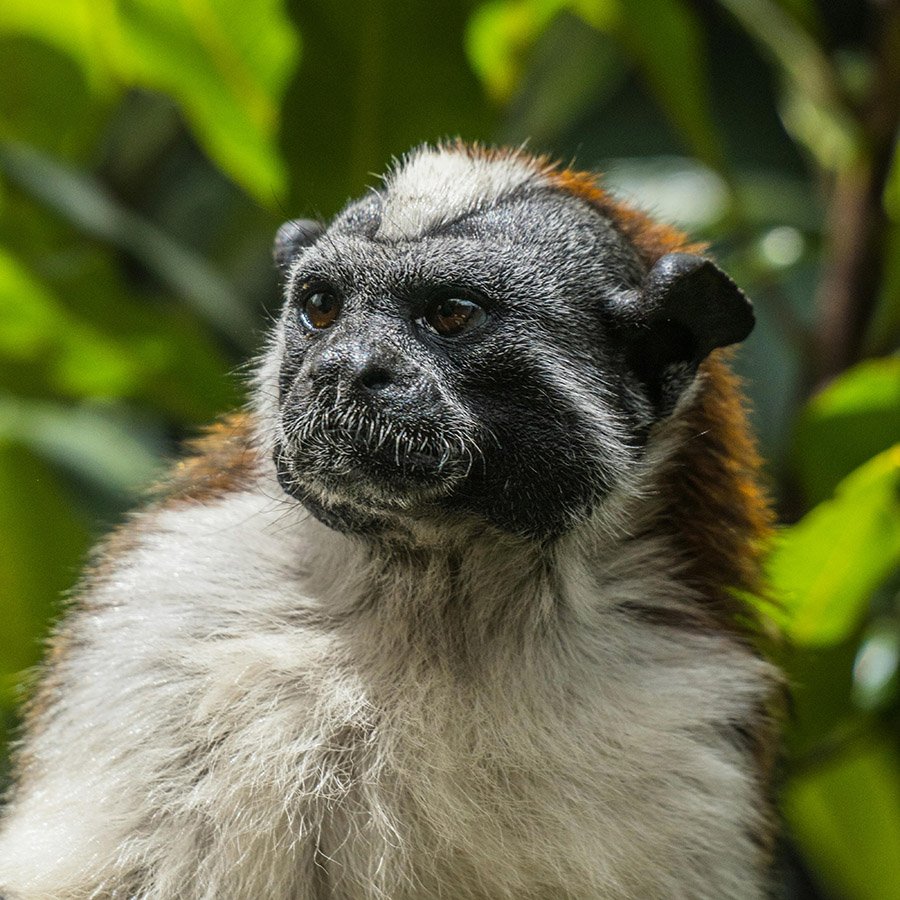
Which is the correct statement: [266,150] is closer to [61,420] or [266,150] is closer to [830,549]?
[61,420]

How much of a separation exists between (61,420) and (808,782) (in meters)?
1.55

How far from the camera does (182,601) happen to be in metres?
1.51

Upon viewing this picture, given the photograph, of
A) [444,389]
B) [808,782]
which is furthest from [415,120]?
[808,782]

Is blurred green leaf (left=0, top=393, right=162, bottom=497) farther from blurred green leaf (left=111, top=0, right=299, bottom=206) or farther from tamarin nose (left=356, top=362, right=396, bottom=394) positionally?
tamarin nose (left=356, top=362, right=396, bottom=394)

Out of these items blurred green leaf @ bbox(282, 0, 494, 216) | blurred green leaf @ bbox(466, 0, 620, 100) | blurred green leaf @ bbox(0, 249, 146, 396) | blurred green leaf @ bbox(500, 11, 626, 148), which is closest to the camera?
blurred green leaf @ bbox(282, 0, 494, 216)

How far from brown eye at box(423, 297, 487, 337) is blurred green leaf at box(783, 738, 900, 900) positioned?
1.41 metres

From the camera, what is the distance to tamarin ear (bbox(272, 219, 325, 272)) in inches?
63.3

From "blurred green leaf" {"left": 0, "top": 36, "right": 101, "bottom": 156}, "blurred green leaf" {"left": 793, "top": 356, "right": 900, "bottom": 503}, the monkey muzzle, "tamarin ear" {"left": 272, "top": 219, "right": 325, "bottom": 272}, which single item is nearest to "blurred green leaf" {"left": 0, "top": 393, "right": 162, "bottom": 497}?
"blurred green leaf" {"left": 0, "top": 36, "right": 101, "bottom": 156}

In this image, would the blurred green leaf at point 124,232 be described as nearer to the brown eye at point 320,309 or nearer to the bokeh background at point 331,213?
the bokeh background at point 331,213

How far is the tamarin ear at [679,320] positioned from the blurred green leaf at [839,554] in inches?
14.5

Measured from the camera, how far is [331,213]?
6.89 feet

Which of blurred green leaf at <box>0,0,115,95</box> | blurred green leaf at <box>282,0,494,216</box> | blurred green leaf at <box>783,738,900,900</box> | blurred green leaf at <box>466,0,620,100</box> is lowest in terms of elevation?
blurred green leaf at <box>783,738,900,900</box>

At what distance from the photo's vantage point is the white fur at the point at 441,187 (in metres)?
1.46

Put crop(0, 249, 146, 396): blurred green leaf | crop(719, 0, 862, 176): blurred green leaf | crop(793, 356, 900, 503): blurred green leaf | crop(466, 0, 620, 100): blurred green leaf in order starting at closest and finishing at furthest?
crop(793, 356, 900, 503): blurred green leaf, crop(0, 249, 146, 396): blurred green leaf, crop(719, 0, 862, 176): blurred green leaf, crop(466, 0, 620, 100): blurred green leaf
